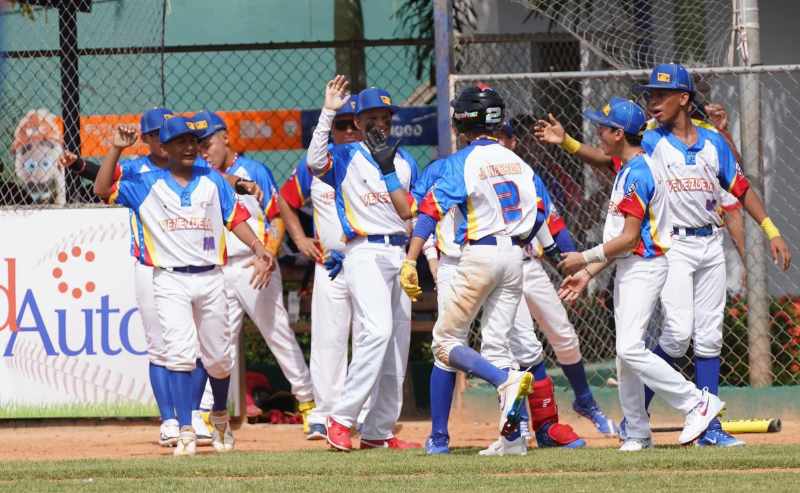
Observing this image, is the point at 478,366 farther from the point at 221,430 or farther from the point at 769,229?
the point at 221,430

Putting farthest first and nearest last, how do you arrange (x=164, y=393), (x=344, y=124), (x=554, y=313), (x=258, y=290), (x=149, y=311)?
(x=258, y=290)
(x=554, y=313)
(x=344, y=124)
(x=149, y=311)
(x=164, y=393)

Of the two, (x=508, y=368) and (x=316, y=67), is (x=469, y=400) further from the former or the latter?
(x=316, y=67)

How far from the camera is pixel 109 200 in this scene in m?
8.95

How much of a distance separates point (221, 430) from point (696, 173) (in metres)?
3.26

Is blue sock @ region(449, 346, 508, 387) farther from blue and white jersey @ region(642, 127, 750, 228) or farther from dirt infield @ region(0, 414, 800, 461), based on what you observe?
blue and white jersey @ region(642, 127, 750, 228)

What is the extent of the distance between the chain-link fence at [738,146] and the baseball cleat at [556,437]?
2.05 m

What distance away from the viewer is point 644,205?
809 cm

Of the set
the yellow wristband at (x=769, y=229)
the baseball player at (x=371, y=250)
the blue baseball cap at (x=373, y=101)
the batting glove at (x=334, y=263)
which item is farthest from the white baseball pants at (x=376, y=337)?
the yellow wristband at (x=769, y=229)

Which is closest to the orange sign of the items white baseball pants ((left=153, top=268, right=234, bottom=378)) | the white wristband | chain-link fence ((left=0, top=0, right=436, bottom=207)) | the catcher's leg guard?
chain-link fence ((left=0, top=0, right=436, bottom=207))

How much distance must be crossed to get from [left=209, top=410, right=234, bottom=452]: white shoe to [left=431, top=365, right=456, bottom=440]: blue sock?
1627mm

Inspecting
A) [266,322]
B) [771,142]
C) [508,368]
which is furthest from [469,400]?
[771,142]

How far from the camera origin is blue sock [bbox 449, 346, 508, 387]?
8016mm

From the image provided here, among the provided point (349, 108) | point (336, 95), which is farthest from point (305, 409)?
point (336, 95)

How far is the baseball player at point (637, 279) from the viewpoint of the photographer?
808 centimetres
